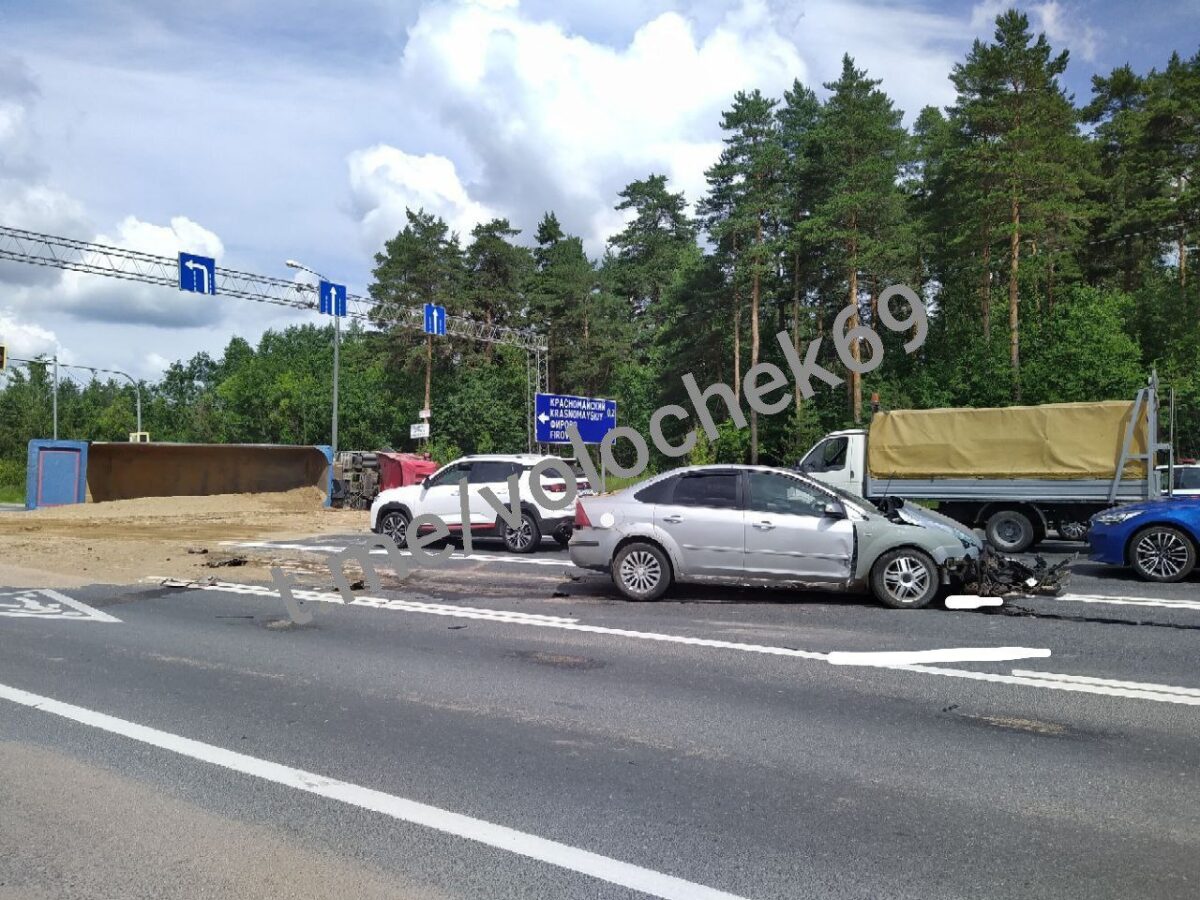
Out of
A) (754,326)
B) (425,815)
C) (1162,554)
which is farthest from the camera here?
(754,326)

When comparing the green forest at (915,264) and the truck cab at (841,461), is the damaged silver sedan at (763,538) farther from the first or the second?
the green forest at (915,264)

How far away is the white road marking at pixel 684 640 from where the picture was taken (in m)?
6.50

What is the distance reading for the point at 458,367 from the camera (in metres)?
62.6

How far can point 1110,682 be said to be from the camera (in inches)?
266

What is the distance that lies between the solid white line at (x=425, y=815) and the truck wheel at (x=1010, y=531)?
43.6 ft

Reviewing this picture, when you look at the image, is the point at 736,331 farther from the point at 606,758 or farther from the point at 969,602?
the point at 606,758

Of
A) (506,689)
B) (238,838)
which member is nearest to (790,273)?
(506,689)

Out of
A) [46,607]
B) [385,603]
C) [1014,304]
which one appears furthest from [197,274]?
[1014,304]

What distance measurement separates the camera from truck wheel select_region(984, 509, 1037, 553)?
1543 cm

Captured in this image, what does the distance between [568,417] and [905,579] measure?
18.6m

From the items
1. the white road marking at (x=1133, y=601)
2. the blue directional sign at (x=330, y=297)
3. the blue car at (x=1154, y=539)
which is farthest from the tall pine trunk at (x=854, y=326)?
the white road marking at (x=1133, y=601)

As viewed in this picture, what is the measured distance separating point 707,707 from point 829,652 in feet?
6.66

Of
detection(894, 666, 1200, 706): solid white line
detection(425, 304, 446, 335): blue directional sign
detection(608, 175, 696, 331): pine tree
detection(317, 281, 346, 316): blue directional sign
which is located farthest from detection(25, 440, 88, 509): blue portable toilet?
detection(608, 175, 696, 331): pine tree

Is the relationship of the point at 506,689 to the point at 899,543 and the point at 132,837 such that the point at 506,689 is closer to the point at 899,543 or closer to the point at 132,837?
the point at 132,837
